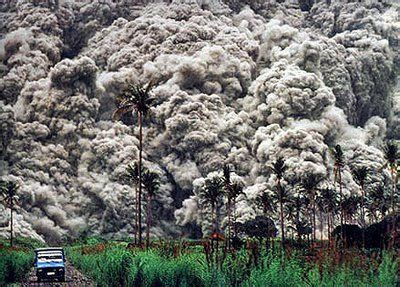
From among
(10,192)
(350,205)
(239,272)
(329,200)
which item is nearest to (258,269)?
(239,272)

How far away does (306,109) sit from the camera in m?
139

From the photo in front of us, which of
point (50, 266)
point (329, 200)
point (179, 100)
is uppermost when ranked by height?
A: point (179, 100)

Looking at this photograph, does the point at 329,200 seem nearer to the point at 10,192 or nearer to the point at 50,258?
the point at 10,192

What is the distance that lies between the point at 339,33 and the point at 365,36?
13774 millimetres

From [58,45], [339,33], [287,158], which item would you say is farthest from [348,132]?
[58,45]

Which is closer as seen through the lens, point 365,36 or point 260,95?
point 260,95

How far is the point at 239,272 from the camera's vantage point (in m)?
17.1

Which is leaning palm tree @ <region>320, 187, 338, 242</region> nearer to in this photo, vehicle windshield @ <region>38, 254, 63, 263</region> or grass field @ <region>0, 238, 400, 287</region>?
vehicle windshield @ <region>38, 254, 63, 263</region>

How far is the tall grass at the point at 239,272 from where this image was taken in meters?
13.9

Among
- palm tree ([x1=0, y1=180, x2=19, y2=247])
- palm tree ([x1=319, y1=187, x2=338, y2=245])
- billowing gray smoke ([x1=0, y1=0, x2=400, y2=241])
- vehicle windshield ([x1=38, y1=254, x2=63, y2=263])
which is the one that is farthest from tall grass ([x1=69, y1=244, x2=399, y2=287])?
billowing gray smoke ([x1=0, y1=0, x2=400, y2=241])

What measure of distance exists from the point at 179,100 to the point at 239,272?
419 ft

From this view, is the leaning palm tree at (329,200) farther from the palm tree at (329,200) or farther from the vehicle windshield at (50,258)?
the vehicle windshield at (50,258)

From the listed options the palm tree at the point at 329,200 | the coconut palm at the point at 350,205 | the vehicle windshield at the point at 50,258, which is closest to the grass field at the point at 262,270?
the vehicle windshield at the point at 50,258

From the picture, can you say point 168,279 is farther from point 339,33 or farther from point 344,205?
point 339,33
